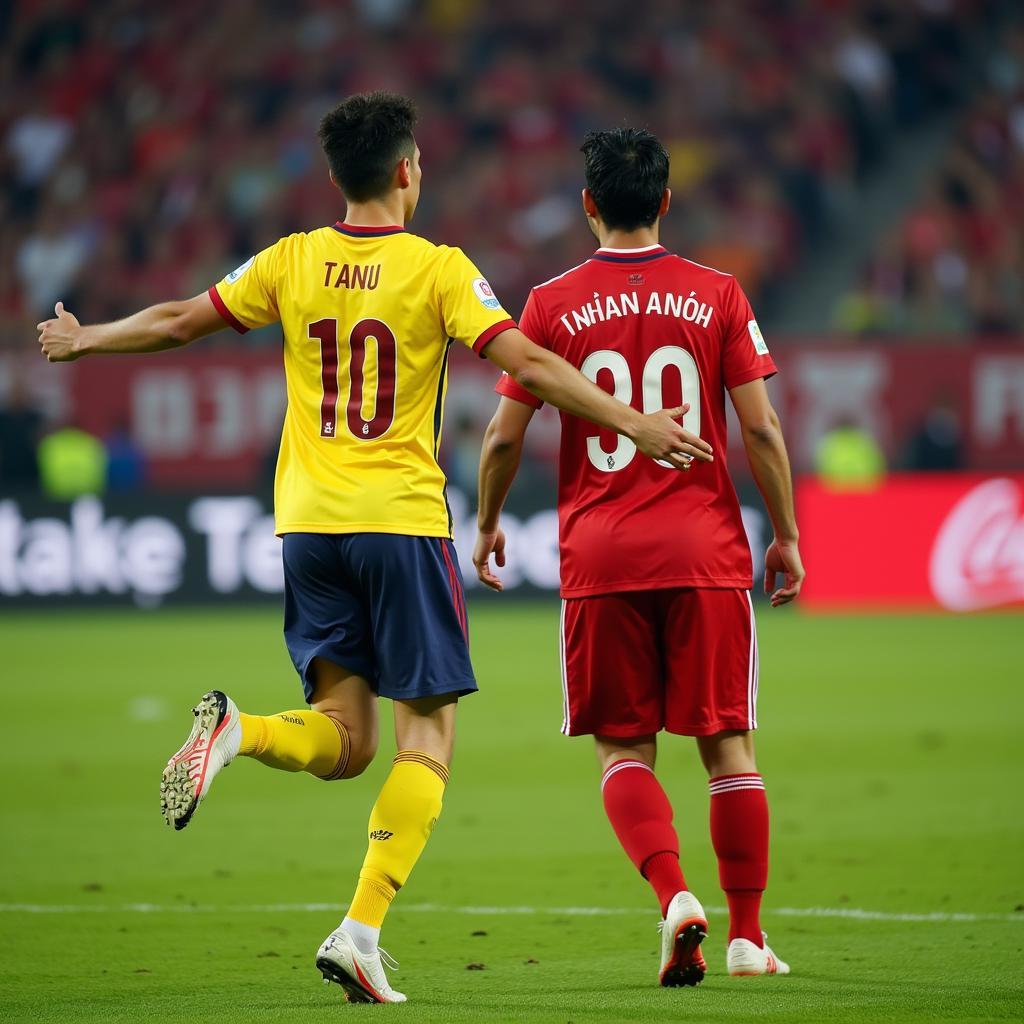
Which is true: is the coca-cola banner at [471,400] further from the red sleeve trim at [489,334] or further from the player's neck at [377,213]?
the red sleeve trim at [489,334]

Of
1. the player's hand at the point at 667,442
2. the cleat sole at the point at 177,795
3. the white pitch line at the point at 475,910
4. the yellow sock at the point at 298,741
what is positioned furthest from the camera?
the white pitch line at the point at 475,910

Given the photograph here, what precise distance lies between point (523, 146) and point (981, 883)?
18317 millimetres

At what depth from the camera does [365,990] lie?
4609mm

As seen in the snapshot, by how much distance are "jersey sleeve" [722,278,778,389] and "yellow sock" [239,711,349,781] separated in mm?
1437

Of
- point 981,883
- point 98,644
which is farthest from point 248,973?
point 98,644

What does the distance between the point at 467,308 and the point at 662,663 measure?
115 centimetres

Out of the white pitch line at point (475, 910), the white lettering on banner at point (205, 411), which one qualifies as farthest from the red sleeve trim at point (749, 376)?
the white lettering on banner at point (205, 411)

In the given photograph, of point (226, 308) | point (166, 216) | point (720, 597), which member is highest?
point (166, 216)

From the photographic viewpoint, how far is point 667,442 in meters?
4.64

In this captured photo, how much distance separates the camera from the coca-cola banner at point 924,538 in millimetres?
17297

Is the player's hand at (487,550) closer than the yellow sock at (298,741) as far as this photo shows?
No

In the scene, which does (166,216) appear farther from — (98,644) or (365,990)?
(365,990)

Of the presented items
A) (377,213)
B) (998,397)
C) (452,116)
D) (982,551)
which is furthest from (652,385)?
(452,116)

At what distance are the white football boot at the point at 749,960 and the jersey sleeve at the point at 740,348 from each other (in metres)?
1.51
